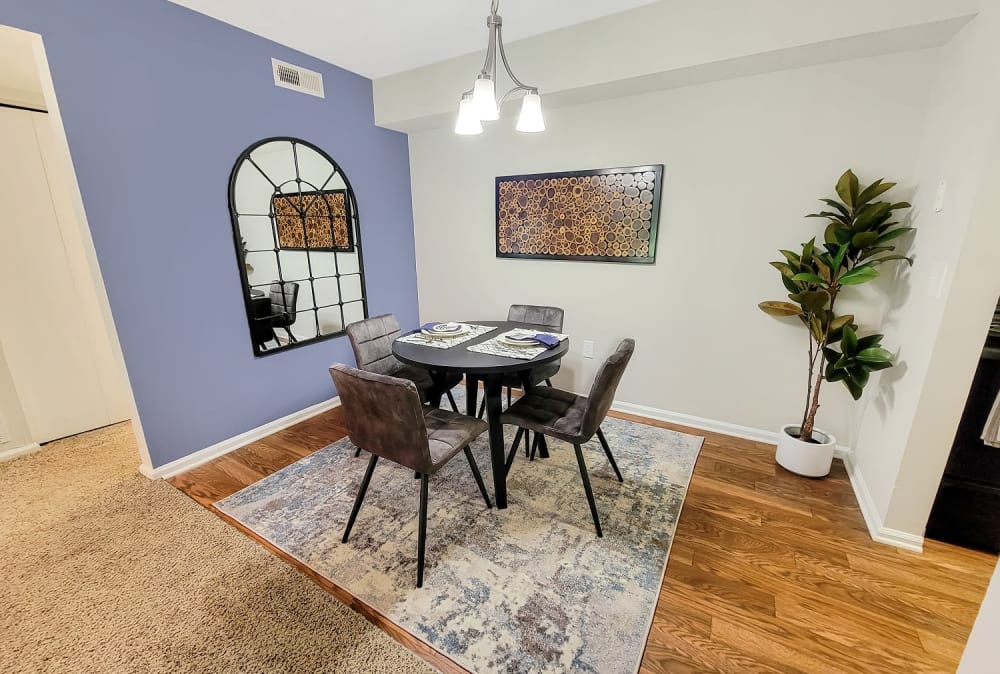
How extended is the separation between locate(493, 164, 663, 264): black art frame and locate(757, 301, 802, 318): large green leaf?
2.43 ft

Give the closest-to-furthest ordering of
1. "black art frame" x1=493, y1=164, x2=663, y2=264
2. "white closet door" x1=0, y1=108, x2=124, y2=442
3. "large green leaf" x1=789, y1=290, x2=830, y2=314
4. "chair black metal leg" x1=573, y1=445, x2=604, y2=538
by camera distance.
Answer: "chair black metal leg" x1=573, y1=445, x2=604, y2=538
"large green leaf" x1=789, y1=290, x2=830, y2=314
"white closet door" x1=0, y1=108, x2=124, y2=442
"black art frame" x1=493, y1=164, x2=663, y2=264

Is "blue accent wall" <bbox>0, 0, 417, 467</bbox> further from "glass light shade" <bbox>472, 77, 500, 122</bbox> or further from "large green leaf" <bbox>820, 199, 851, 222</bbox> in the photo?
"large green leaf" <bbox>820, 199, 851, 222</bbox>

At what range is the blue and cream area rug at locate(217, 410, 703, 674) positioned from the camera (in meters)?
1.41

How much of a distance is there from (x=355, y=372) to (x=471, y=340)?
0.87m

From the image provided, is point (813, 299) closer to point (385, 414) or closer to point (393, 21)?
point (385, 414)

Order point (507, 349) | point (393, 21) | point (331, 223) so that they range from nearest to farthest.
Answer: point (507, 349)
point (393, 21)
point (331, 223)

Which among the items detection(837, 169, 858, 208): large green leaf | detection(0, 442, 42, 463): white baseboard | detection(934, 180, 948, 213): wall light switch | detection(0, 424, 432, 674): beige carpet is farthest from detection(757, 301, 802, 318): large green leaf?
detection(0, 442, 42, 463): white baseboard

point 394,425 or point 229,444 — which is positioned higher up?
point 394,425

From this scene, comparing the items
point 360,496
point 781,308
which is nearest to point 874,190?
point 781,308

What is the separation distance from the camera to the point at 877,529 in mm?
1857

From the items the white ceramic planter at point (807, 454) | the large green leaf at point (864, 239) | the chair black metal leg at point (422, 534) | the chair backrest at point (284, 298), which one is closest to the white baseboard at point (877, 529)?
the white ceramic planter at point (807, 454)

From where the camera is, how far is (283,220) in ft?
9.21

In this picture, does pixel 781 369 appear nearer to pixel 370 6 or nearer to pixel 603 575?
pixel 603 575

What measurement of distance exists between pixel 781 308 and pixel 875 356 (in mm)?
494
